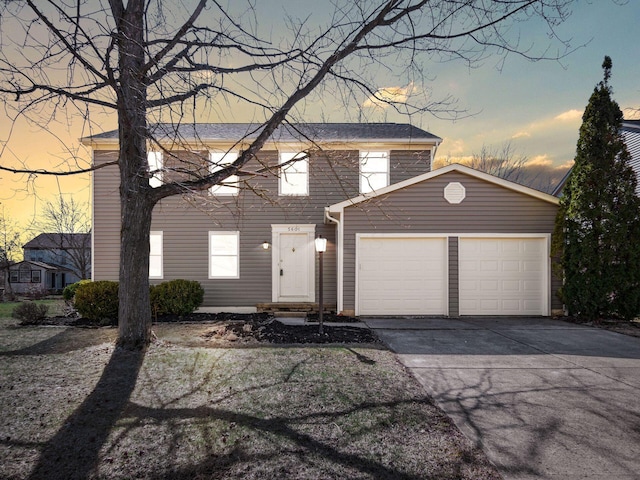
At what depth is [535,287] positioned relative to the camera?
9.45 meters

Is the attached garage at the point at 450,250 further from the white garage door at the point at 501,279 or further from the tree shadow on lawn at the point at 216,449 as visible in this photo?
the tree shadow on lawn at the point at 216,449

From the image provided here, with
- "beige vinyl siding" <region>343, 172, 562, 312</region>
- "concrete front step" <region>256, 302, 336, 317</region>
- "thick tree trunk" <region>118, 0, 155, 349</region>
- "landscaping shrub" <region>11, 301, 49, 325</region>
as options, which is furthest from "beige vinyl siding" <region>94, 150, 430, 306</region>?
"thick tree trunk" <region>118, 0, 155, 349</region>

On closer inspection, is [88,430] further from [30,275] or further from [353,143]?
[30,275]

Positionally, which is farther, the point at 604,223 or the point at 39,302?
the point at 39,302

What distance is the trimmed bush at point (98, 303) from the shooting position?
8.81 metres

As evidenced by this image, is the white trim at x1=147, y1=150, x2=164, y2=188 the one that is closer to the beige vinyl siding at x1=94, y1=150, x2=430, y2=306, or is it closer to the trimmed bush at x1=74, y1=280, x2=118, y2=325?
the beige vinyl siding at x1=94, y1=150, x2=430, y2=306

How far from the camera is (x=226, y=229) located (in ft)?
36.1

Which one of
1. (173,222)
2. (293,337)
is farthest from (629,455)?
(173,222)

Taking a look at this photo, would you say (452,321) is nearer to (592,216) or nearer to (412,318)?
(412,318)

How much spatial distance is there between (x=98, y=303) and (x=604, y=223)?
12463mm

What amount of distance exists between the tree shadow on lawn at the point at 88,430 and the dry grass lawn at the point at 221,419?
12 mm

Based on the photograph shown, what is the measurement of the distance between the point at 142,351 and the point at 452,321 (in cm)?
686

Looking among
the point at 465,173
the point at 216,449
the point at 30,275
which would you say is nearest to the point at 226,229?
the point at 465,173

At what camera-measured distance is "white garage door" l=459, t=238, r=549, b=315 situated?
9414 millimetres
